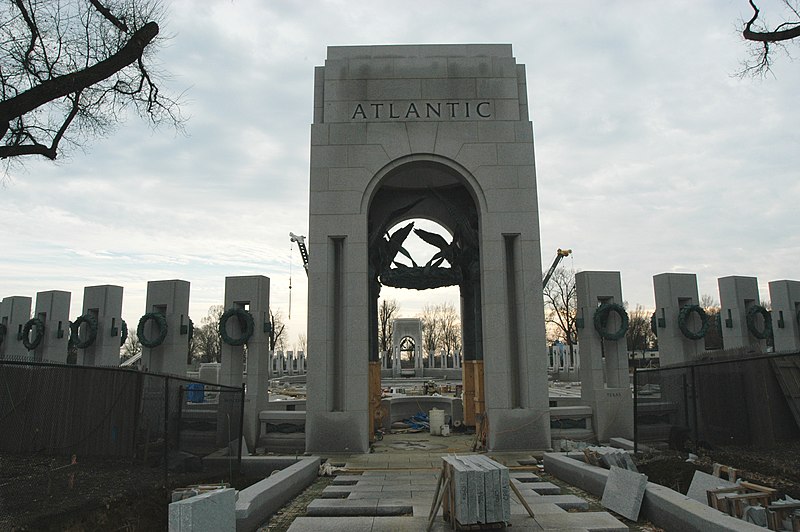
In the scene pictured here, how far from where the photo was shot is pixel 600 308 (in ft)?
55.2

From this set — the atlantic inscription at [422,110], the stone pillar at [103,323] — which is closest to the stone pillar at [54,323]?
the stone pillar at [103,323]

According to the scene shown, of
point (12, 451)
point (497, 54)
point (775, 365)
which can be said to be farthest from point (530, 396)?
point (12, 451)

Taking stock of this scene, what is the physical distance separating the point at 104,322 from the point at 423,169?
1175cm

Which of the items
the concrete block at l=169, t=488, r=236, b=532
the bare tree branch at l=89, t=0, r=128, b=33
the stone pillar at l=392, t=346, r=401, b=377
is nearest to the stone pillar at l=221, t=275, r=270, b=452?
the bare tree branch at l=89, t=0, r=128, b=33

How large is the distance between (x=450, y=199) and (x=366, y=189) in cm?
463

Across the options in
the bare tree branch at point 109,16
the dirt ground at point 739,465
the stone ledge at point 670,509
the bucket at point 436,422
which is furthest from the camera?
the bucket at point 436,422

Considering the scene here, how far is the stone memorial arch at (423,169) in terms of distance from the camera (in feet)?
47.8

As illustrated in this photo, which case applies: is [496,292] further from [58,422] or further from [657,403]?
[58,422]

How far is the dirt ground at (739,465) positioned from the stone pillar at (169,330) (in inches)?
514

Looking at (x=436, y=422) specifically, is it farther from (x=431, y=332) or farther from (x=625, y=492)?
(x=431, y=332)

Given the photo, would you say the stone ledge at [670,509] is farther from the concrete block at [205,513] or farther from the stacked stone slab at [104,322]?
the stacked stone slab at [104,322]

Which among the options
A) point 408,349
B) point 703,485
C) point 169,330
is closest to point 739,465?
point 703,485

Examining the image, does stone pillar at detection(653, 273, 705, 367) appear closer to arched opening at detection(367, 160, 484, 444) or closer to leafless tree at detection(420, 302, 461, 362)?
arched opening at detection(367, 160, 484, 444)

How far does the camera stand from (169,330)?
57.1 ft
